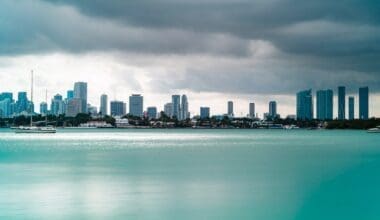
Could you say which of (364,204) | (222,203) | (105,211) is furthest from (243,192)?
(105,211)

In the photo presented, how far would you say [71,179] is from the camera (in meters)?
47.5

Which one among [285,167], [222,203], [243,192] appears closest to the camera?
[222,203]

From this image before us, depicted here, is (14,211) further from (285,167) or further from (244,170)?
(285,167)

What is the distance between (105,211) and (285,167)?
30521 millimetres

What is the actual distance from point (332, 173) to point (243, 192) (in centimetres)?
1623

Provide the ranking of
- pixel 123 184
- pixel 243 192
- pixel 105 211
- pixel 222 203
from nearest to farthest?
pixel 105 211
pixel 222 203
pixel 243 192
pixel 123 184

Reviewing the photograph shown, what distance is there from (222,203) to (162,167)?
24957 millimetres

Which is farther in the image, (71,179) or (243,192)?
(71,179)

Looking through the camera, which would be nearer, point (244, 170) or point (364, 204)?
point (364, 204)

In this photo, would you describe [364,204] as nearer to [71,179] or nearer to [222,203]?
[222,203]

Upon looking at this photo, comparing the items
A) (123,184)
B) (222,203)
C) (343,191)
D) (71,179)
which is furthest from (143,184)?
(343,191)

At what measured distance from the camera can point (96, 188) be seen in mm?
41375

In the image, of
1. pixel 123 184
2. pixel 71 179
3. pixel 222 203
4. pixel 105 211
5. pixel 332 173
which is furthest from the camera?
pixel 332 173

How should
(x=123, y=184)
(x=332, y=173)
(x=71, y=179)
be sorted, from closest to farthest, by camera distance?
(x=123, y=184)
(x=71, y=179)
(x=332, y=173)
